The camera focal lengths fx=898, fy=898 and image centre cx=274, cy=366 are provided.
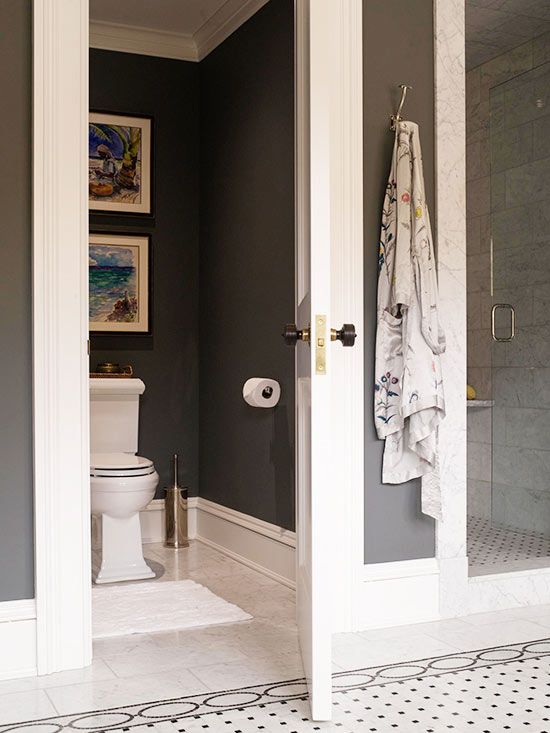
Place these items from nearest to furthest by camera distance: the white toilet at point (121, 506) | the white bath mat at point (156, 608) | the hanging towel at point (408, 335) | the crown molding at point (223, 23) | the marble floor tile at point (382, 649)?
the marble floor tile at point (382, 649) → the hanging towel at point (408, 335) → the white bath mat at point (156, 608) → the white toilet at point (121, 506) → the crown molding at point (223, 23)

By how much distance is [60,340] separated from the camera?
2.82 meters

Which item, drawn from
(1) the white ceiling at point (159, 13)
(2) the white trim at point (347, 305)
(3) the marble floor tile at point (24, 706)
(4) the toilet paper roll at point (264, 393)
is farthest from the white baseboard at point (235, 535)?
(1) the white ceiling at point (159, 13)

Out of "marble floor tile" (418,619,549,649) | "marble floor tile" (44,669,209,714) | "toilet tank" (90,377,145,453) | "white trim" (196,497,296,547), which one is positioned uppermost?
"toilet tank" (90,377,145,453)

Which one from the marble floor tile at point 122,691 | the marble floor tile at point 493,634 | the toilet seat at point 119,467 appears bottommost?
the marble floor tile at point 493,634

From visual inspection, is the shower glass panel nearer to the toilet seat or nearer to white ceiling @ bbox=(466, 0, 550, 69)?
white ceiling @ bbox=(466, 0, 550, 69)

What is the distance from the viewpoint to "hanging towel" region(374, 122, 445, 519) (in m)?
3.22

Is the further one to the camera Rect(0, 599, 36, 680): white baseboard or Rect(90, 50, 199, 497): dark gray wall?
Rect(90, 50, 199, 497): dark gray wall

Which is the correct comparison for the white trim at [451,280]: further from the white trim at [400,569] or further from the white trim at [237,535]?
the white trim at [237,535]

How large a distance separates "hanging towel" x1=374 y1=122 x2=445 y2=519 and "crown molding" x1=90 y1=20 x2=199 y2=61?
2199mm

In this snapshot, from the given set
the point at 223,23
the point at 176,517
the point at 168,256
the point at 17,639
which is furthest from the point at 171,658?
the point at 223,23

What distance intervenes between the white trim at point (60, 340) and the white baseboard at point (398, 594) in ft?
3.35

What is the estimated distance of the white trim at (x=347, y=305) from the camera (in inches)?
127

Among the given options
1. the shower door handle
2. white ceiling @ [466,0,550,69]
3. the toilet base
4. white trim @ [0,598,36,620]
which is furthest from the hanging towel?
the shower door handle

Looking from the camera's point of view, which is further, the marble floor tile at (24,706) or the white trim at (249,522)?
the white trim at (249,522)
